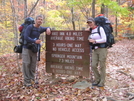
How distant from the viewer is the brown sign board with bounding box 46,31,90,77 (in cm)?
493

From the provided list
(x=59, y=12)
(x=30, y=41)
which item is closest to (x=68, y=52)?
(x=30, y=41)

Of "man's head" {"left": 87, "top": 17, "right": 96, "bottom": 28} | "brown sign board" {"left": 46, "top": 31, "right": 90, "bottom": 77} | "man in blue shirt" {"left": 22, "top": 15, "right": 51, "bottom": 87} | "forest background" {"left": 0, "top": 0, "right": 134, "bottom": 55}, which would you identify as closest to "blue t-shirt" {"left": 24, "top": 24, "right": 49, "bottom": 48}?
"man in blue shirt" {"left": 22, "top": 15, "right": 51, "bottom": 87}

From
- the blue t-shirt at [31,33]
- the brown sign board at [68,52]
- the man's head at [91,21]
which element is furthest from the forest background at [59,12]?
the man's head at [91,21]

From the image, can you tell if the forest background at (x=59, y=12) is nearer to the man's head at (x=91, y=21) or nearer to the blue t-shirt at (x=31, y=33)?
the blue t-shirt at (x=31, y=33)

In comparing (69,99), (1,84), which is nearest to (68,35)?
(69,99)

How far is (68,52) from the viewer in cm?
514

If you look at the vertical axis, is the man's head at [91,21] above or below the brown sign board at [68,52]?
above

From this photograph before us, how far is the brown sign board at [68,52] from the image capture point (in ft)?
16.2

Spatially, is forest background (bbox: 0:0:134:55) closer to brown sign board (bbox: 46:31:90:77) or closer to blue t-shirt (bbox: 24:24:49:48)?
blue t-shirt (bbox: 24:24:49:48)

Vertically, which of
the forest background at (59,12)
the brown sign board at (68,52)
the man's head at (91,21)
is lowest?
the brown sign board at (68,52)

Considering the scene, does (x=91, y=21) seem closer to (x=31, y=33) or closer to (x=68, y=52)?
(x=68, y=52)

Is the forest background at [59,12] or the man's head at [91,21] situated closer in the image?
the man's head at [91,21]

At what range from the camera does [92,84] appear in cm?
473

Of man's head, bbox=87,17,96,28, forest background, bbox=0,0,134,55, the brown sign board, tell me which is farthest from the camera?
forest background, bbox=0,0,134,55
